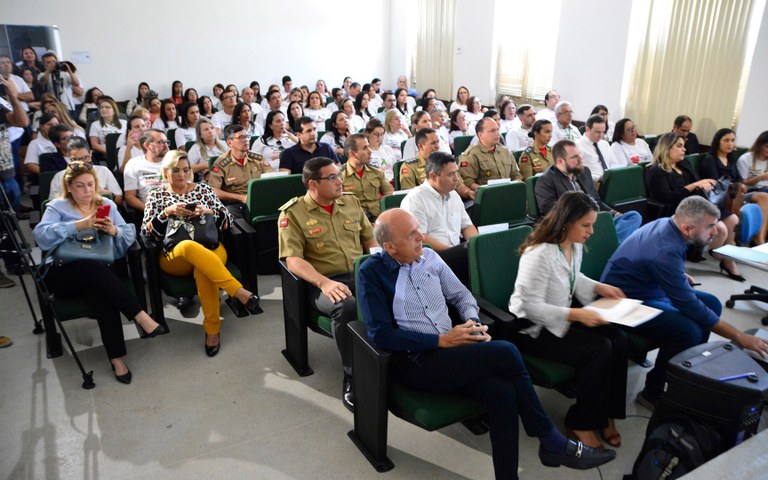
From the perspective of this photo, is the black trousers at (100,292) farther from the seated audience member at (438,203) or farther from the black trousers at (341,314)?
the seated audience member at (438,203)

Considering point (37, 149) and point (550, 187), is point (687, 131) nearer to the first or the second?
point (550, 187)

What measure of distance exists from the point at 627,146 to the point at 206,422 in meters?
5.04

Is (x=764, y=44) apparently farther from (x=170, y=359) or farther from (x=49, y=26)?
(x=49, y=26)

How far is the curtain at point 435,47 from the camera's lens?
1086 centimetres

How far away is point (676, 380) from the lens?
78.6 inches

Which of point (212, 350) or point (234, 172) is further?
point (234, 172)

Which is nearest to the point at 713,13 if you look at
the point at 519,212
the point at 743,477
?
the point at 519,212

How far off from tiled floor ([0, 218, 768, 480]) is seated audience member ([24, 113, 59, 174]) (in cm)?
231

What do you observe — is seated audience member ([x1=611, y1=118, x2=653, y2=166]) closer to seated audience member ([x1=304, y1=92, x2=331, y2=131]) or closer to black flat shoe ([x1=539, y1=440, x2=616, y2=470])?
black flat shoe ([x1=539, y1=440, x2=616, y2=470])

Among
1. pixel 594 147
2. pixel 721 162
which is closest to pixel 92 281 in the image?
pixel 594 147

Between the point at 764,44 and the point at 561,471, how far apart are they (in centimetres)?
592

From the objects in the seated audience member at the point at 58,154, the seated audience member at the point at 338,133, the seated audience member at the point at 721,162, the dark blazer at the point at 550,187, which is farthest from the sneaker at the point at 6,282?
the seated audience member at the point at 721,162

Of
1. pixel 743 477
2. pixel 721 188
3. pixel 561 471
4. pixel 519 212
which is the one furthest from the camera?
pixel 721 188

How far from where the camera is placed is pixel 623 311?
90.6 inches
